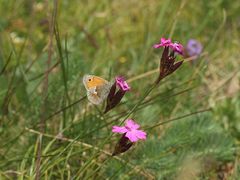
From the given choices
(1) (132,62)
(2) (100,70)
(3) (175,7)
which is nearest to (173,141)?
(2) (100,70)

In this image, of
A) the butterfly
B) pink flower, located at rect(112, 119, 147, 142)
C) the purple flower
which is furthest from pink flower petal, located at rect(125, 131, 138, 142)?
the purple flower

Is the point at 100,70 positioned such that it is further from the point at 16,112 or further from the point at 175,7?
the point at 175,7

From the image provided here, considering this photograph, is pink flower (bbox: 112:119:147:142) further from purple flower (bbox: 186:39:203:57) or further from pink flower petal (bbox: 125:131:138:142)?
purple flower (bbox: 186:39:203:57)

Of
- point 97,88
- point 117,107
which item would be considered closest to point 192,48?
point 117,107

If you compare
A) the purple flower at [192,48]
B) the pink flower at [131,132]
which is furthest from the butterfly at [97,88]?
the purple flower at [192,48]

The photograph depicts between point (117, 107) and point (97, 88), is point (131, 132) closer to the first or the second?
point (97, 88)

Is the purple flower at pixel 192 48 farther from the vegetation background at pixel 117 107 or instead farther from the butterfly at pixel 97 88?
the butterfly at pixel 97 88
